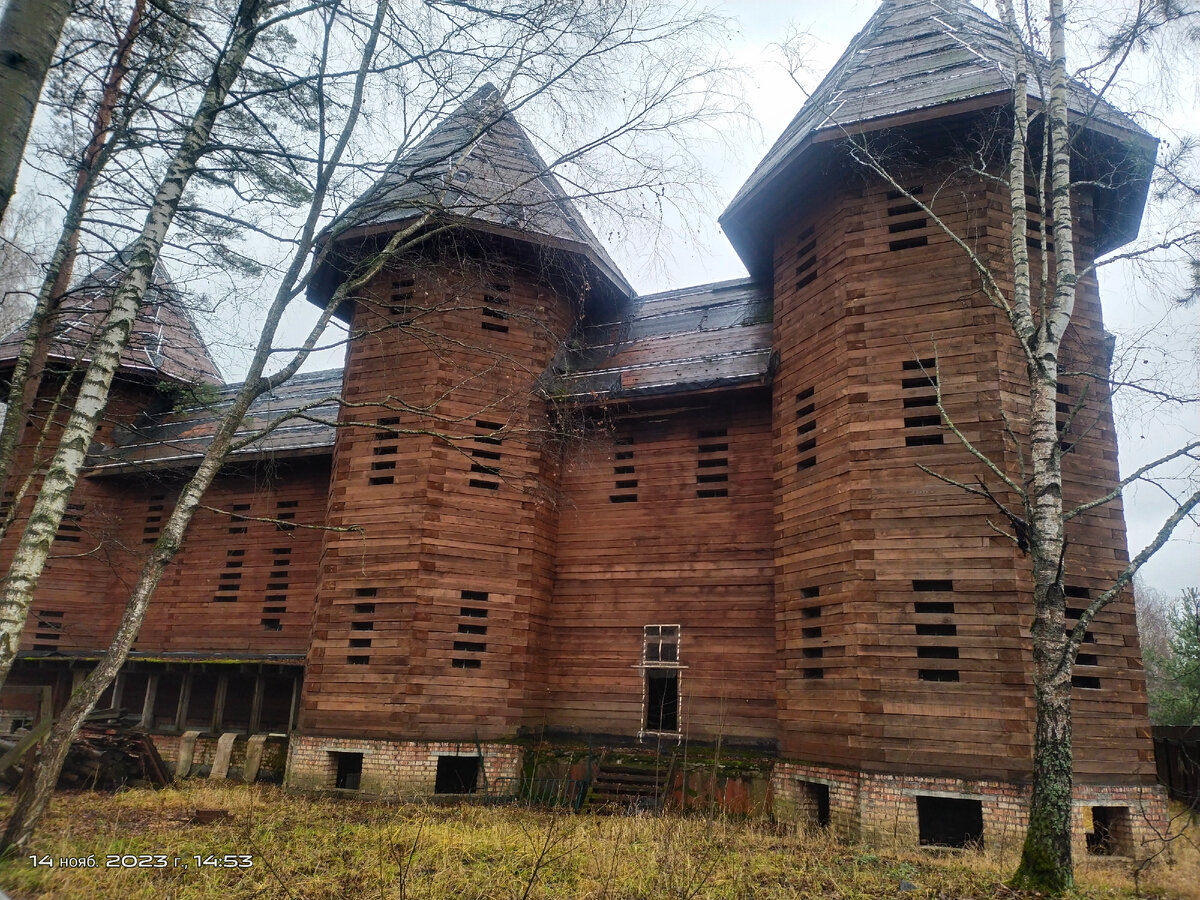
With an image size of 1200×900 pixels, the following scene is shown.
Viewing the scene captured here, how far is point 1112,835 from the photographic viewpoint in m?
10.1

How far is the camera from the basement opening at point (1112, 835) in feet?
32.6

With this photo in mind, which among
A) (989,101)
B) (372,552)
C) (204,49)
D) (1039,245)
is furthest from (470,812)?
(989,101)

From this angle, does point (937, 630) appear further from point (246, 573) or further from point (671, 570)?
point (246, 573)

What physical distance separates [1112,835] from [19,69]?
13.4 m

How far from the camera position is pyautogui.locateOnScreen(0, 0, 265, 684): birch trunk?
661 centimetres

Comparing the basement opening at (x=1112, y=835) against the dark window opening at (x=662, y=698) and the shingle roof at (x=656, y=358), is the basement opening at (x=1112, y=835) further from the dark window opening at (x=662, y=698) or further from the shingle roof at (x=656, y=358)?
the shingle roof at (x=656, y=358)

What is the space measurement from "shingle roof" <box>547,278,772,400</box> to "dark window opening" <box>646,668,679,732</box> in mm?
5220

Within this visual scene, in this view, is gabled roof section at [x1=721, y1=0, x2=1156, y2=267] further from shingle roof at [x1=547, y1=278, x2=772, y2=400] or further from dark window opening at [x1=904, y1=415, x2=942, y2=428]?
dark window opening at [x1=904, y1=415, x2=942, y2=428]

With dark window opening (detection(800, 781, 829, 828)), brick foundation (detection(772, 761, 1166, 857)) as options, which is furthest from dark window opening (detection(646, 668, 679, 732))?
brick foundation (detection(772, 761, 1166, 857))

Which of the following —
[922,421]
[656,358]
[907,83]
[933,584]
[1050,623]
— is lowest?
[1050,623]

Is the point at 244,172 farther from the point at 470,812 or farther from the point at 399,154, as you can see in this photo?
the point at 470,812

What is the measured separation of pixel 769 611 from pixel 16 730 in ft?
61.6

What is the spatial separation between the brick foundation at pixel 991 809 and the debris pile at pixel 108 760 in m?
12.3

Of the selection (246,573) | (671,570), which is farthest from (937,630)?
(246,573)
